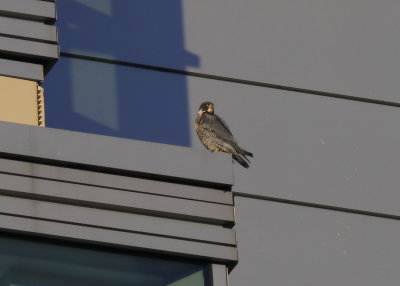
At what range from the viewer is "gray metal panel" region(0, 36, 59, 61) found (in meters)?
9.45

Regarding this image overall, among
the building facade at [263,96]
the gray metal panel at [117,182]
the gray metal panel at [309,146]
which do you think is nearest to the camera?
the gray metal panel at [117,182]

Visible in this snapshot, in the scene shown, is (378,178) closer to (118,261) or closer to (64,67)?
(64,67)

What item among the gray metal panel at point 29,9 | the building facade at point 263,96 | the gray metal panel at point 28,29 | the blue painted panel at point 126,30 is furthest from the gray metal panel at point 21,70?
the blue painted panel at point 126,30

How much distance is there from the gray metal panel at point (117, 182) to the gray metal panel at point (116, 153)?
0.16 ft

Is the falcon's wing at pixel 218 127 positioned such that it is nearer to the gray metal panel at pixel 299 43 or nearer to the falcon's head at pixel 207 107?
the falcon's head at pixel 207 107

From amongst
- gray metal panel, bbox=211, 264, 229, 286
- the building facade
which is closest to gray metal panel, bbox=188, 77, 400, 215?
the building facade

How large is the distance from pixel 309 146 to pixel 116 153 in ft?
9.68

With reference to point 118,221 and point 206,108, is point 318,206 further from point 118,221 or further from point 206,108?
point 118,221

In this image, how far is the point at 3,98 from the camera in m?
9.34

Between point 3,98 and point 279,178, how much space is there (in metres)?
2.54

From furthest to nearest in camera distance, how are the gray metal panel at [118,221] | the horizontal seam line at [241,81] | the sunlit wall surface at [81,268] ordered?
the horizontal seam line at [241,81] < the gray metal panel at [118,221] < the sunlit wall surface at [81,268]

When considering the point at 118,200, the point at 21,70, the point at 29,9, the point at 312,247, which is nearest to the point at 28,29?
the point at 29,9

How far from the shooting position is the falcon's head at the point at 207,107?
11.2 m

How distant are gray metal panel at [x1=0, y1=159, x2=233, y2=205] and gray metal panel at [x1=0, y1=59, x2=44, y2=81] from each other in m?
0.99
